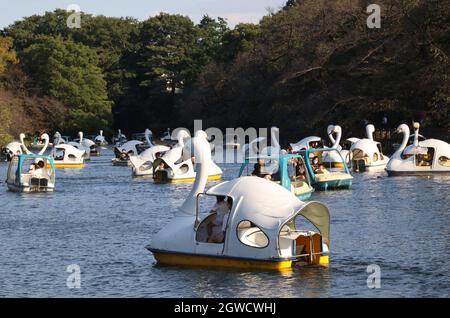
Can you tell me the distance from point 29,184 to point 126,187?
4.22 metres

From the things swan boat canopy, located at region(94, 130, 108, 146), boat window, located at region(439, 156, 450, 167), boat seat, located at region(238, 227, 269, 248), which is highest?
swan boat canopy, located at region(94, 130, 108, 146)

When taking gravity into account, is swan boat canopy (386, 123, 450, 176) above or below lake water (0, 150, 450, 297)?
above

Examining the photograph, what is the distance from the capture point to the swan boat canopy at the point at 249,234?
16844 millimetres

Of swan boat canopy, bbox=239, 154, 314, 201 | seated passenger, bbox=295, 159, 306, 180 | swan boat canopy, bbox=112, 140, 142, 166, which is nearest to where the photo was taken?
A: swan boat canopy, bbox=239, 154, 314, 201

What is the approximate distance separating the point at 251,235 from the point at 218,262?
792 millimetres

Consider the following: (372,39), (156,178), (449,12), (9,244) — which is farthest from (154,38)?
(9,244)

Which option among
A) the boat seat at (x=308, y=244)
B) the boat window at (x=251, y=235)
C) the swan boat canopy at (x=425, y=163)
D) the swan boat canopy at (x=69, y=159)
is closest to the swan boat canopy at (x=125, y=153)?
the swan boat canopy at (x=69, y=159)

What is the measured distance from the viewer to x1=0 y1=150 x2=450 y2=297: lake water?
53.5 feet

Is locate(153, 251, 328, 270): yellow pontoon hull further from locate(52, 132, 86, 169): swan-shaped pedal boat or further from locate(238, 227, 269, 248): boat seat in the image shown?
locate(52, 132, 86, 169): swan-shaped pedal boat

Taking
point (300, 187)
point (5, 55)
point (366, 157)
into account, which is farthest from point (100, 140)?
point (300, 187)

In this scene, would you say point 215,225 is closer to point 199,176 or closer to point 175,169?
point 199,176

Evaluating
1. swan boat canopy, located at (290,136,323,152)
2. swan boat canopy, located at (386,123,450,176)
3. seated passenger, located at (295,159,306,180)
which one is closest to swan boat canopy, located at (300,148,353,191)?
seated passenger, located at (295,159,306,180)

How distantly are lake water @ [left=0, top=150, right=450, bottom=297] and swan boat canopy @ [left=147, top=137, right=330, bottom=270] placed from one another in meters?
0.24

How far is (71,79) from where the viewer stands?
96.4 meters
